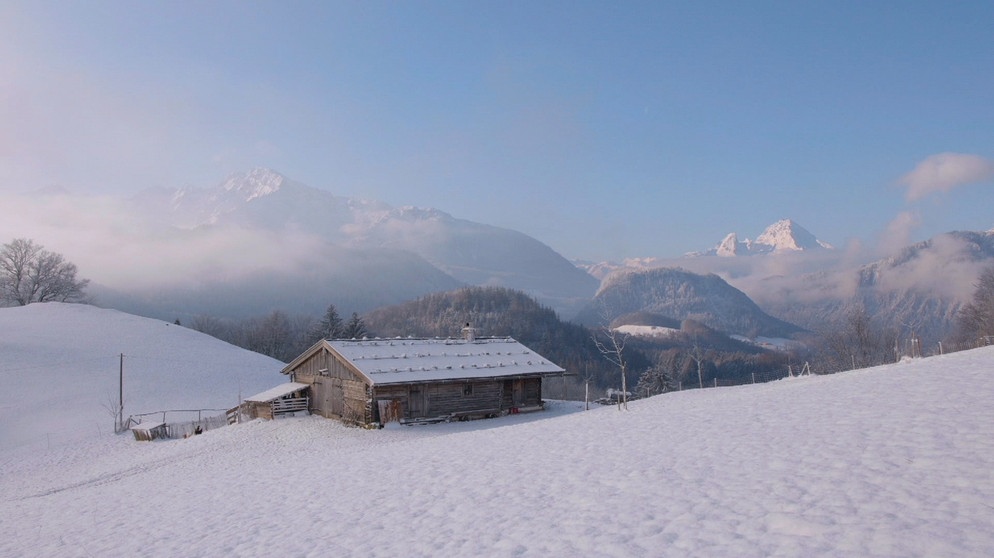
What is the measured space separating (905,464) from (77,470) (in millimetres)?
37092

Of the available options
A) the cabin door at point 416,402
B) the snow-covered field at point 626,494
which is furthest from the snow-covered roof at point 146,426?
the cabin door at point 416,402

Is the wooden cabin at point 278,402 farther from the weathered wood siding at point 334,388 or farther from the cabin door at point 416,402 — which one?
the cabin door at point 416,402

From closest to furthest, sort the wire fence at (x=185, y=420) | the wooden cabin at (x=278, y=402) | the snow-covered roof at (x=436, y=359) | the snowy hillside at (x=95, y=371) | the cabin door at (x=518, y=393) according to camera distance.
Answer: the snow-covered roof at (x=436, y=359) < the wooden cabin at (x=278, y=402) < the wire fence at (x=185, y=420) < the cabin door at (x=518, y=393) < the snowy hillside at (x=95, y=371)

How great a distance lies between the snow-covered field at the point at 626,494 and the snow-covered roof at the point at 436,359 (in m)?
13.2

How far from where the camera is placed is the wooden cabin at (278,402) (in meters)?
37.6

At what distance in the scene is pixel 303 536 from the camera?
11.0 metres

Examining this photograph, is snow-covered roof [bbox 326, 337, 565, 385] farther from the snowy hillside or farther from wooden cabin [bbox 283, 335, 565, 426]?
the snowy hillside

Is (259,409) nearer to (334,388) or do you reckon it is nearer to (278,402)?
(278,402)

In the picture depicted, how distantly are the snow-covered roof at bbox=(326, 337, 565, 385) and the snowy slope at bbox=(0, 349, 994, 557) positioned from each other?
1309cm

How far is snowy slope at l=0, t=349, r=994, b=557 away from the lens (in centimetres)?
845

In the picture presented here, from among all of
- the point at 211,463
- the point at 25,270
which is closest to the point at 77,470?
the point at 211,463

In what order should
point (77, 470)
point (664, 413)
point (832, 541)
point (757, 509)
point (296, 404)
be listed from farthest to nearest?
point (296, 404) → point (77, 470) → point (664, 413) → point (757, 509) → point (832, 541)

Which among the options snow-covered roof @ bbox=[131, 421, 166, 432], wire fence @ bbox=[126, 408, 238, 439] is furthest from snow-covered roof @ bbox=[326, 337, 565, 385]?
snow-covered roof @ bbox=[131, 421, 166, 432]

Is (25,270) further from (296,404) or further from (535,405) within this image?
(535,405)
